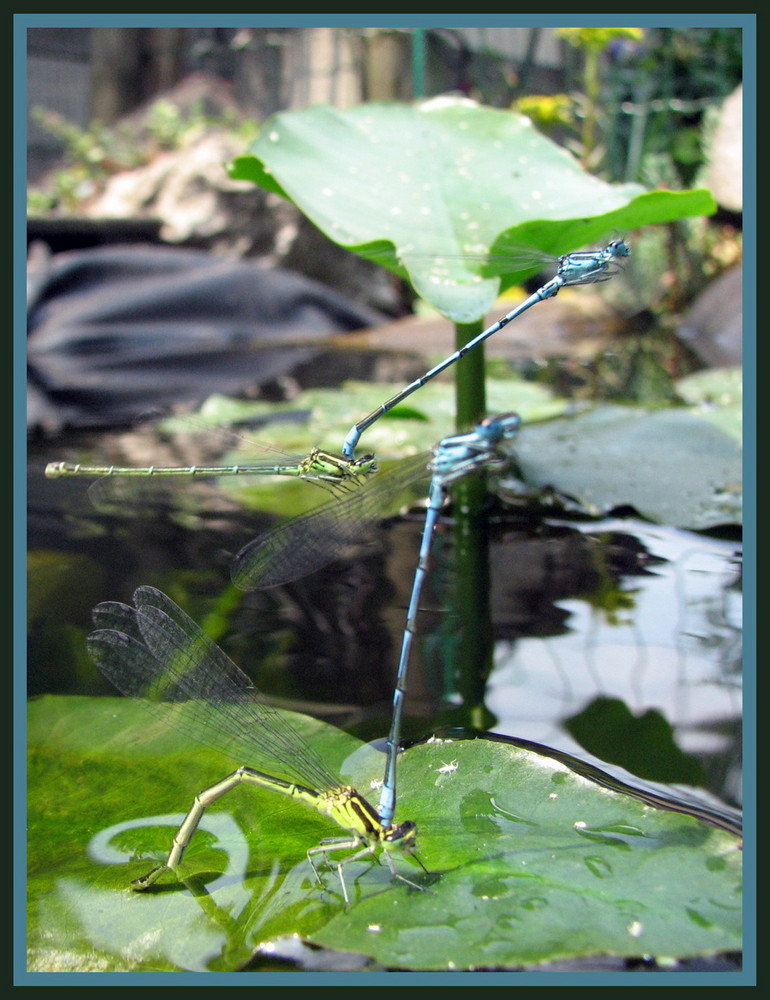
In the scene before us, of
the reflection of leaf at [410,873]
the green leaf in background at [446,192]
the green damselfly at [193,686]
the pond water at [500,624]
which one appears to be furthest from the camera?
the green leaf in background at [446,192]

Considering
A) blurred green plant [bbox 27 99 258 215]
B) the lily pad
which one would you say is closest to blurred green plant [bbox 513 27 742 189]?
blurred green plant [bbox 27 99 258 215]

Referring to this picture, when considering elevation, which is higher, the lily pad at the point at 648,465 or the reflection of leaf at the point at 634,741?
the lily pad at the point at 648,465

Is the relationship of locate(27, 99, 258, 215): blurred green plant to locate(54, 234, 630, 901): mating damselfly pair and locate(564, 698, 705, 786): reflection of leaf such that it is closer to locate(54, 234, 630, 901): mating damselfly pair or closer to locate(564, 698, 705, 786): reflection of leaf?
locate(54, 234, 630, 901): mating damselfly pair

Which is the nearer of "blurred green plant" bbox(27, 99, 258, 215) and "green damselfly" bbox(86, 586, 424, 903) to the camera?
"green damselfly" bbox(86, 586, 424, 903)

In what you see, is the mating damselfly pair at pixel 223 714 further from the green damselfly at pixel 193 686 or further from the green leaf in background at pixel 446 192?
the green leaf in background at pixel 446 192

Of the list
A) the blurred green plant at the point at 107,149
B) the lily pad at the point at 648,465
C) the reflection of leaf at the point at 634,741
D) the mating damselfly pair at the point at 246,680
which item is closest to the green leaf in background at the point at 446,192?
the mating damselfly pair at the point at 246,680

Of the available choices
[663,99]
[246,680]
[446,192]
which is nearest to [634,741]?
[246,680]

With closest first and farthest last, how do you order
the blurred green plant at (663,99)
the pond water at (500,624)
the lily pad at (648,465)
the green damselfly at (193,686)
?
1. the green damselfly at (193,686)
2. the pond water at (500,624)
3. the lily pad at (648,465)
4. the blurred green plant at (663,99)
